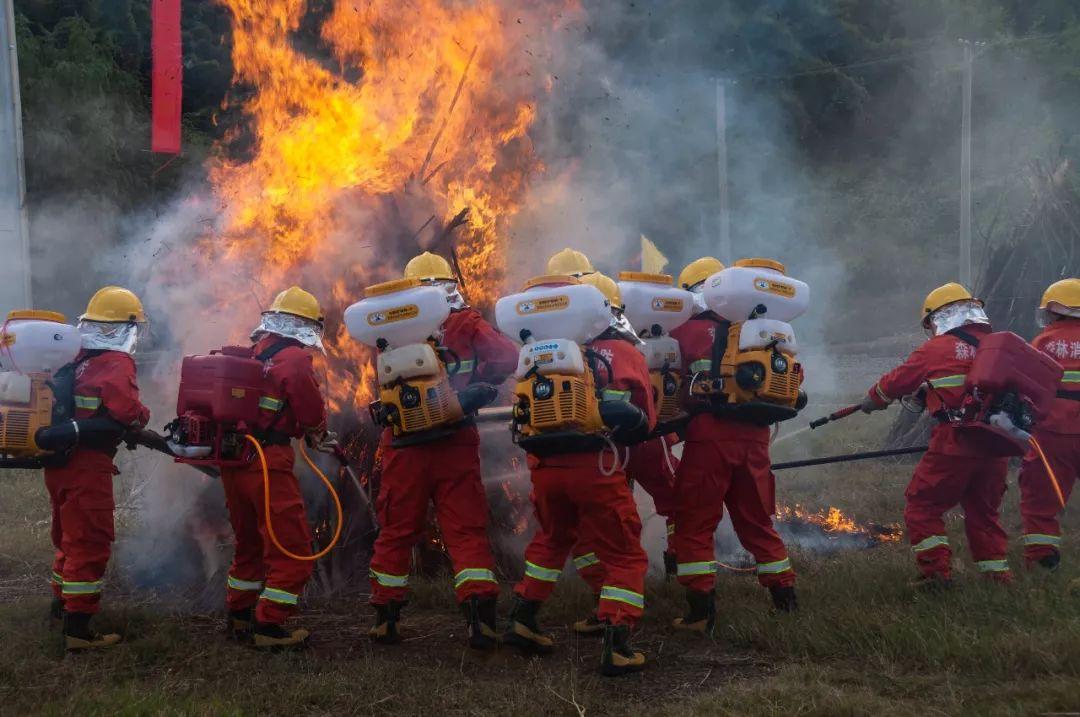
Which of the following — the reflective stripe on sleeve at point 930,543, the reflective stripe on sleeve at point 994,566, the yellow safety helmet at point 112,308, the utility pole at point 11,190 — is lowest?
the reflective stripe on sleeve at point 994,566

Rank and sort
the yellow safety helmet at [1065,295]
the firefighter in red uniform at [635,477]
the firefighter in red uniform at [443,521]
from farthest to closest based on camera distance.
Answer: the yellow safety helmet at [1065,295], the firefighter in red uniform at [635,477], the firefighter in red uniform at [443,521]

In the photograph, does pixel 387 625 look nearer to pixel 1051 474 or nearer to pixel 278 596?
pixel 278 596

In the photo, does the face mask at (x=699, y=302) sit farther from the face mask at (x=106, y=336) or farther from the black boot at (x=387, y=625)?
the face mask at (x=106, y=336)

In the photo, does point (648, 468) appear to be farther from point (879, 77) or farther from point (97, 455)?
point (879, 77)

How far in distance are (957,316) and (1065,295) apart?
123 centimetres

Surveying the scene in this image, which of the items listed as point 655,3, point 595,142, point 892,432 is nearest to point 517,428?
point 595,142

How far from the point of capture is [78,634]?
18.4ft

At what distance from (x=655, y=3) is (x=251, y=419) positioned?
15750 mm

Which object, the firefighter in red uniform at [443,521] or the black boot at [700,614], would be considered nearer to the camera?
the firefighter in red uniform at [443,521]

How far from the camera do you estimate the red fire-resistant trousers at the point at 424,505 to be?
5.59m

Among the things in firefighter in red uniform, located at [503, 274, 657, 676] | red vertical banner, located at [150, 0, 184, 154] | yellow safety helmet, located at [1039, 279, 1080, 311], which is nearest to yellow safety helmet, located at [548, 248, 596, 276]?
firefighter in red uniform, located at [503, 274, 657, 676]

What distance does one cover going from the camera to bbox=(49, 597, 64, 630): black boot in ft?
20.1

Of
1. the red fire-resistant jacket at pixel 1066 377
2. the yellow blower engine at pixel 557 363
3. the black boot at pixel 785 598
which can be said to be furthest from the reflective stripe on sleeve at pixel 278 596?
the red fire-resistant jacket at pixel 1066 377

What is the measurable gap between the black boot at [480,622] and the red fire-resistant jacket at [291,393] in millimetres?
1380
